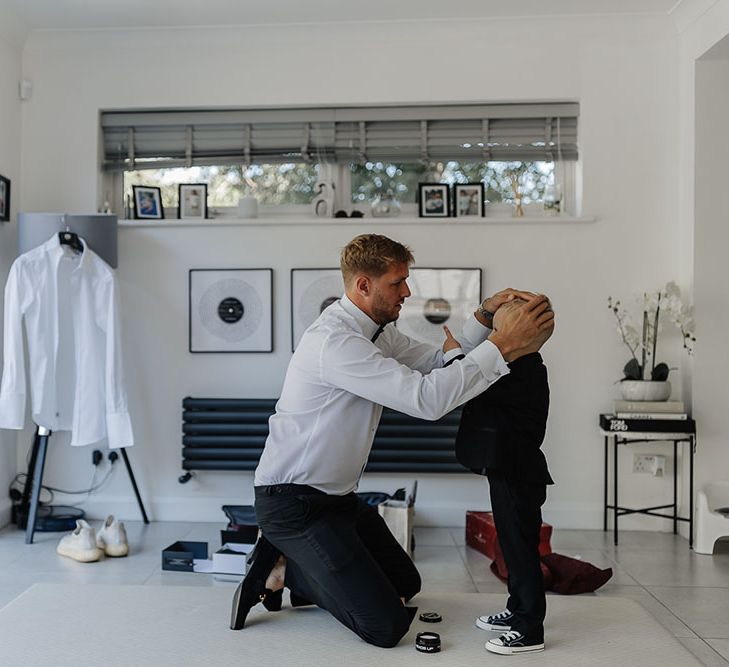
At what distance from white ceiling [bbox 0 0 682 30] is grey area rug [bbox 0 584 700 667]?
279 centimetres

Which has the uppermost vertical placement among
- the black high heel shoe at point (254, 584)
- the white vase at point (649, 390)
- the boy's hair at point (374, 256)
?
the boy's hair at point (374, 256)

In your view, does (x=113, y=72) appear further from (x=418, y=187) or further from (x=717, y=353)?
(x=717, y=353)

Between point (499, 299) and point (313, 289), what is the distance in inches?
81.6

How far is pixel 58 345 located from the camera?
4.23 meters

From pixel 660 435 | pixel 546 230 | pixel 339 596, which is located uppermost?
pixel 546 230

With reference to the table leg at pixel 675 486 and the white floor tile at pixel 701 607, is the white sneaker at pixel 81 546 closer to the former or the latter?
the white floor tile at pixel 701 607

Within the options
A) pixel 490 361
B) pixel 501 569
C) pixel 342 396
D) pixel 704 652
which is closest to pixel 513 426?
pixel 490 361

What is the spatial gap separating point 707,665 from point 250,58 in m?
3.59

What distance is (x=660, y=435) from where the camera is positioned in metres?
4.20

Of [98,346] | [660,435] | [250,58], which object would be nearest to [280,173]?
[250,58]

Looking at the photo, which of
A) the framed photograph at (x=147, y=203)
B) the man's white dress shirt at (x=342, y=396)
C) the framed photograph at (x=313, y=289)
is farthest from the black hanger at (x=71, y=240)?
the man's white dress shirt at (x=342, y=396)

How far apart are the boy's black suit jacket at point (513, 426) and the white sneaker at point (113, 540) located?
194cm

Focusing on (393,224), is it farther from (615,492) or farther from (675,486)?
(675,486)

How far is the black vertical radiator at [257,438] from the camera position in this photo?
4.47 meters
